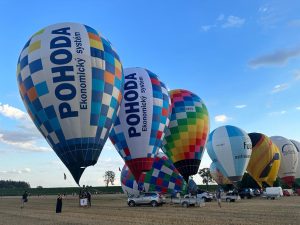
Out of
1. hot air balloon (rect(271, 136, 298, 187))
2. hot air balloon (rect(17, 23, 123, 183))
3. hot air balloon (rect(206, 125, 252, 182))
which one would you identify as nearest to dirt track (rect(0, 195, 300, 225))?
hot air balloon (rect(17, 23, 123, 183))

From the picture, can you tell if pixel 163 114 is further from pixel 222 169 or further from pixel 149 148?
pixel 222 169

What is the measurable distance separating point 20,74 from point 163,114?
1198cm

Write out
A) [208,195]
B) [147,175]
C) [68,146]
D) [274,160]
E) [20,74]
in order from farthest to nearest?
[274,160]
[208,195]
[147,175]
[20,74]
[68,146]

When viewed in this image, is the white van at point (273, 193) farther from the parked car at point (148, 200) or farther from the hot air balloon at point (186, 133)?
the parked car at point (148, 200)

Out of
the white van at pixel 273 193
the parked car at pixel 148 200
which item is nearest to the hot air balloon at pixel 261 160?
the white van at pixel 273 193

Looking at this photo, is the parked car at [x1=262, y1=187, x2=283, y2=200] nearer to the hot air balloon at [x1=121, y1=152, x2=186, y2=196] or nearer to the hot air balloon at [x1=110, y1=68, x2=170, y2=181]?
the hot air balloon at [x1=121, y1=152, x2=186, y2=196]

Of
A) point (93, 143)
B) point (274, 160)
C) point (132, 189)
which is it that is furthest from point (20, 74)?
point (274, 160)

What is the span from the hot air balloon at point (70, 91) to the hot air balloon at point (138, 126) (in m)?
5.62

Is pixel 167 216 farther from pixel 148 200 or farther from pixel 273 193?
pixel 273 193

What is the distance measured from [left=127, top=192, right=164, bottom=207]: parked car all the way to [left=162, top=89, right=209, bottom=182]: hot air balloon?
3380 mm

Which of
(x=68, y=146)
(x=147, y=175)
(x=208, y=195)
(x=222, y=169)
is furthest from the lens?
(x=222, y=169)

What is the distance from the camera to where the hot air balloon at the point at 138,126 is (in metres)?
28.3

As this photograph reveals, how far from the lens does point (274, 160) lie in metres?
48.3

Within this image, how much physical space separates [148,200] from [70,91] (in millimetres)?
13185
